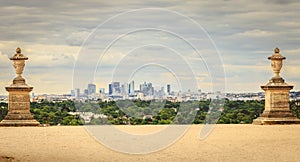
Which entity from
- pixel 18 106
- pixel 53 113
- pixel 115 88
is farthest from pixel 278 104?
pixel 53 113

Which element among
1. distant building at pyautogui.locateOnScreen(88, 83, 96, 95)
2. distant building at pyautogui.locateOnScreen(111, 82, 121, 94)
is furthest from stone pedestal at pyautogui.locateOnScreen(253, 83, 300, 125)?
distant building at pyautogui.locateOnScreen(88, 83, 96, 95)

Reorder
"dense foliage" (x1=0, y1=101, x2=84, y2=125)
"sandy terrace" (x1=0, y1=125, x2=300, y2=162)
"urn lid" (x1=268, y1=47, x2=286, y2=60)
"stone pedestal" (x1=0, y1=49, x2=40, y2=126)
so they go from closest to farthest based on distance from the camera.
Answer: "sandy terrace" (x1=0, y1=125, x2=300, y2=162)
"stone pedestal" (x1=0, y1=49, x2=40, y2=126)
"urn lid" (x1=268, y1=47, x2=286, y2=60)
"dense foliage" (x1=0, y1=101, x2=84, y2=125)

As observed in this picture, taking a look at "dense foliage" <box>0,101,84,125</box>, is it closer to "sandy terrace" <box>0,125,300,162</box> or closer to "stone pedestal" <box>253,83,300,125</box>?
"sandy terrace" <box>0,125,300,162</box>

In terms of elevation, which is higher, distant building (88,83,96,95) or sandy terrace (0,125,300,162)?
distant building (88,83,96,95)

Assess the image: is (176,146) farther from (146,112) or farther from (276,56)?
(146,112)

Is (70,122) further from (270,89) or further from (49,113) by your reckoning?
(270,89)

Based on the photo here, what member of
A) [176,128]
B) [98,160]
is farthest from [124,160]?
[176,128]

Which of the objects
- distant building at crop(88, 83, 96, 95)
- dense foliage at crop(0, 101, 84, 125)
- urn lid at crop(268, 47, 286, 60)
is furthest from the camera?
dense foliage at crop(0, 101, 84, 125)

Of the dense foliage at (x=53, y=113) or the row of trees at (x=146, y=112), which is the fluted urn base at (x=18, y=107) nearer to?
the row of trees at (x=146, y=112)
